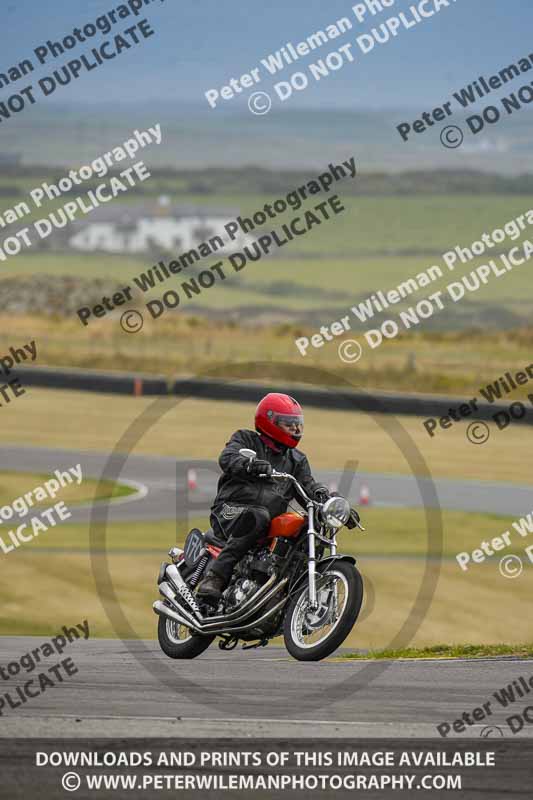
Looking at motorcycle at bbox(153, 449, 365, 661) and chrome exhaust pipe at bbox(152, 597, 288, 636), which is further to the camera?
chrome exhaust pipe at bbox(152, 597, 288, 636)

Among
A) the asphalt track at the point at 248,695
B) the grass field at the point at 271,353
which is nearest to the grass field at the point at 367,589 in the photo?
the asphalt track at the point at 248,695

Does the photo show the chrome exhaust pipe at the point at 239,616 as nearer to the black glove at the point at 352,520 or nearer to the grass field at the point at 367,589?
the black glove at the point at 352,520

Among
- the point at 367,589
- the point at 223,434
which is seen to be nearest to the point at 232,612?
the point at 367,589

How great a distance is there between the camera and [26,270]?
432 ft

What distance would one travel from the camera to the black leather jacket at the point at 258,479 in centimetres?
997

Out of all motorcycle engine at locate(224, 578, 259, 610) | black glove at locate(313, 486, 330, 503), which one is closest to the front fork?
black glove at locate(313, 486, 330, 503)

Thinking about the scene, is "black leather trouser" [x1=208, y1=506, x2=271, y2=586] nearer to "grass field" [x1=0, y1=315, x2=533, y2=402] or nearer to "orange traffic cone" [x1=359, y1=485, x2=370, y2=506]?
"orange traffic cone" [x1=359, y1=485, x2=370, y2=506]

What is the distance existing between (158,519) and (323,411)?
1623 cm

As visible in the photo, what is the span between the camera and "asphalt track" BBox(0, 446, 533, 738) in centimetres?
770

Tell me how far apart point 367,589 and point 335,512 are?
39.6ft

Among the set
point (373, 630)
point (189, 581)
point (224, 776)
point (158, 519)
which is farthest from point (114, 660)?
point (158, 519)

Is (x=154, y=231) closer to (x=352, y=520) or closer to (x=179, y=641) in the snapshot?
(x=179, y=641)

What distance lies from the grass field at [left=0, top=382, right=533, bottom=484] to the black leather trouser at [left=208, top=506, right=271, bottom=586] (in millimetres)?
24976

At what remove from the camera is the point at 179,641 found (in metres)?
10.9
